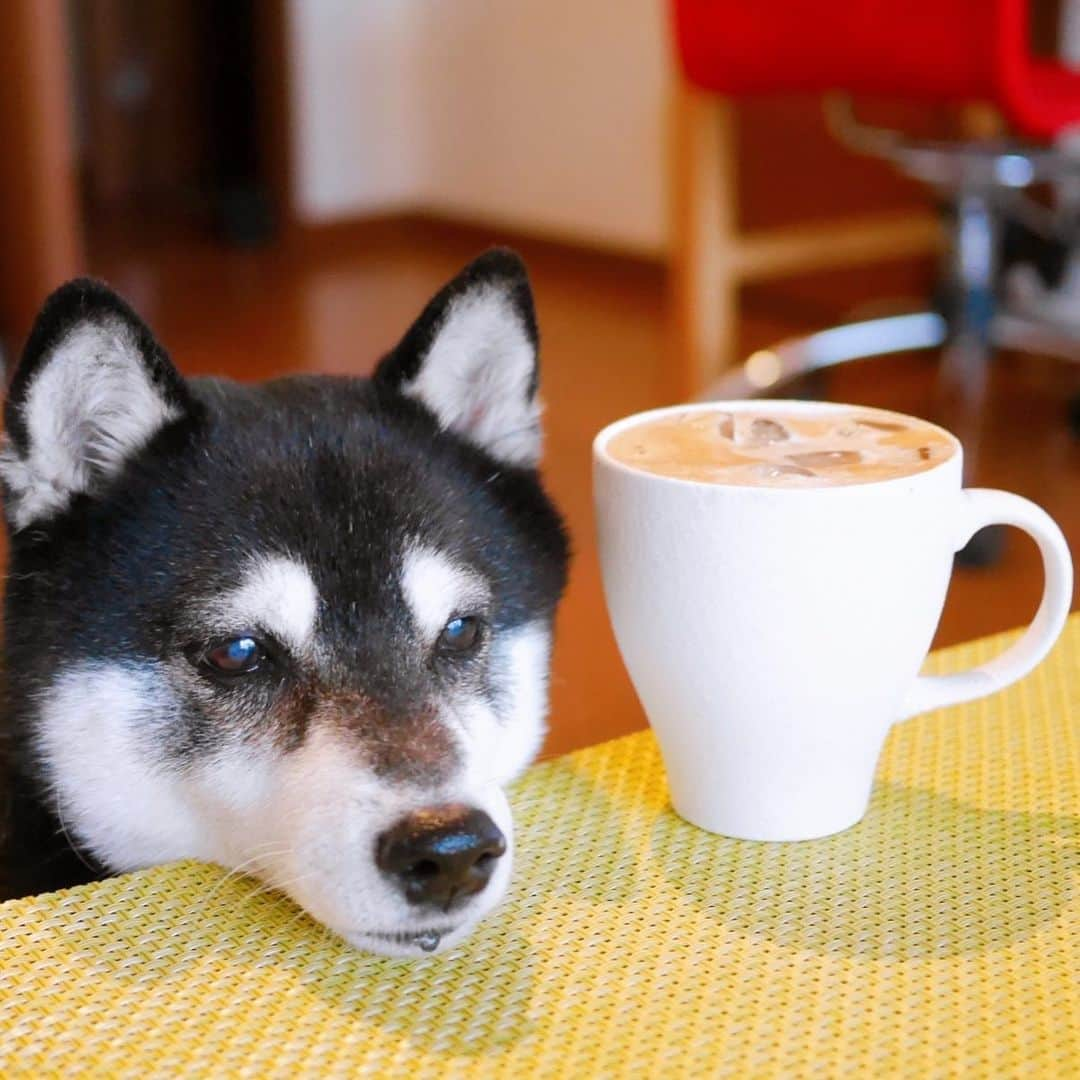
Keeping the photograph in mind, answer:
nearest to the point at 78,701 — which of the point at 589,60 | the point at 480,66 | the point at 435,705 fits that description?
the point at 435,705

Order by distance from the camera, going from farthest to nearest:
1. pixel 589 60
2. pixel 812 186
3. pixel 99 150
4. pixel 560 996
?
1. pixel 99 150
2. pixel 589 60
3. pixel 812 186
4. pixel 560 996

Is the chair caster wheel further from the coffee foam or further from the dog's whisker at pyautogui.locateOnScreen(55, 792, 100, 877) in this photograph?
the dog's whisker at pyautogui.locateOnScreen(55, 792, 100, 877)

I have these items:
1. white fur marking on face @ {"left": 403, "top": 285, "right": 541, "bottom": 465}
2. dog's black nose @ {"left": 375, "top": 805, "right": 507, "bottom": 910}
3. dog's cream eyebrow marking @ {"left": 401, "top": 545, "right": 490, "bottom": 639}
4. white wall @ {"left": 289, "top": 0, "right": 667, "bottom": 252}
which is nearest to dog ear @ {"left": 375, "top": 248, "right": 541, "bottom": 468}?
white fur marking on face @ {"left": 403, "top": 285, "right": 541, "bottom": 465}

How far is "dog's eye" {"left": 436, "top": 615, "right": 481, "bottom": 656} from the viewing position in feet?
2.92

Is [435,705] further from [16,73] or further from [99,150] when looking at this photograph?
[99,150]

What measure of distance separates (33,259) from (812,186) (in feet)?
6.09

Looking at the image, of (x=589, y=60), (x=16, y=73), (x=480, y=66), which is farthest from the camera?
(x=480, y=66)

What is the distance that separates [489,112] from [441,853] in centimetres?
433

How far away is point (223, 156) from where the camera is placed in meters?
5.32

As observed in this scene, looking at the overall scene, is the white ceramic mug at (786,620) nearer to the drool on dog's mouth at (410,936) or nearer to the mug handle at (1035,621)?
the mug handle at (1035,621)

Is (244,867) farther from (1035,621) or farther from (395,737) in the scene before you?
(1035,621)

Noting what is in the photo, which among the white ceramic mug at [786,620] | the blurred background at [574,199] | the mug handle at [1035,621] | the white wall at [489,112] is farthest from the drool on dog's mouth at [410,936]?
the white wall at [489,112]

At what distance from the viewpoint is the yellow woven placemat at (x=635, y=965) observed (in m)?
0.57

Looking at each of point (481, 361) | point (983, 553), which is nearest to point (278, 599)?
point (481, 361)
